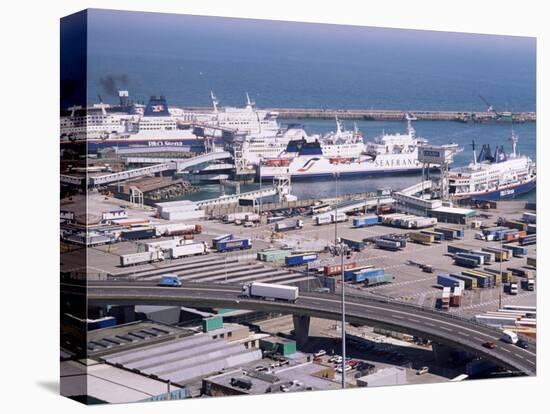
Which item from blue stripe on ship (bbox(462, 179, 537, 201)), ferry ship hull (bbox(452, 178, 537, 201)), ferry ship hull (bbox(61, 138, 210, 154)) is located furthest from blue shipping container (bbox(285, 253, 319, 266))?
blue stripe on ship (bbox(462, 179, 537, 201))

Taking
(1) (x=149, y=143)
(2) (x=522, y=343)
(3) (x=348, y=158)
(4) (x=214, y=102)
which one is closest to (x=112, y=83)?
(4) (x=214, y=102)

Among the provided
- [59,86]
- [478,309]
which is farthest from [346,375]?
[59,86]

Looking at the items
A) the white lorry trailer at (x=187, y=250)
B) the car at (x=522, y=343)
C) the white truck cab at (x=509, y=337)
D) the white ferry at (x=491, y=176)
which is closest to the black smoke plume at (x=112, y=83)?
the white lorry trailer at (x=187, y=250)

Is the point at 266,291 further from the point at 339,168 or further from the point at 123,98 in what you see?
the point at 339,168

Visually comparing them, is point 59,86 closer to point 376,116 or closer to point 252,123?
point 252,123

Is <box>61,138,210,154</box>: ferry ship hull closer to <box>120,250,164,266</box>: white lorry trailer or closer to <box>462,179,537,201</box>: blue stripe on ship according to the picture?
<box>120,250,164,266</box>: white lorry trailer

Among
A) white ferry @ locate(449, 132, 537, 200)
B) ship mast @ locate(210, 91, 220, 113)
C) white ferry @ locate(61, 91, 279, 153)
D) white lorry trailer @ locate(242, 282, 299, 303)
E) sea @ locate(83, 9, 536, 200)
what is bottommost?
white lorry trailer @ locate(242, 282, 299, 303)
